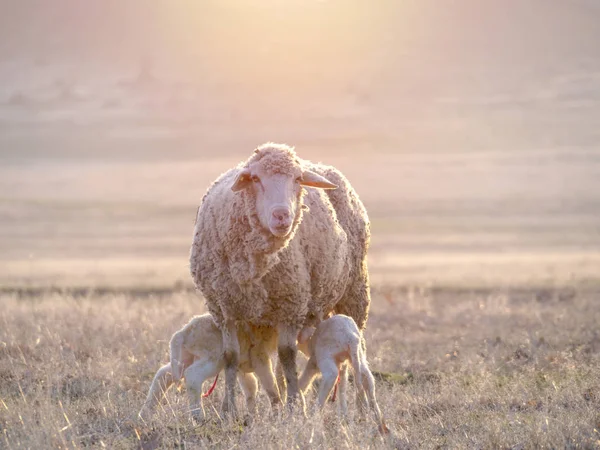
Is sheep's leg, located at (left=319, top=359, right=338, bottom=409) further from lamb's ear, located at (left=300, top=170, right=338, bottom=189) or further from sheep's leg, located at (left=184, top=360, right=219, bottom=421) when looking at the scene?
lamb's ear, located at (left=300, top=170, right=338, bottom=189)

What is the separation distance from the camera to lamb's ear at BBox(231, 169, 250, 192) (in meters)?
8.94

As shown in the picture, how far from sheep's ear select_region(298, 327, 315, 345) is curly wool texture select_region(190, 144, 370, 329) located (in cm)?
10

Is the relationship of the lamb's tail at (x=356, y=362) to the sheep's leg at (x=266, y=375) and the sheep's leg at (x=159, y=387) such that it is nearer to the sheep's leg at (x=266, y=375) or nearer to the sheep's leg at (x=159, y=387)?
the sheep's leg at (x=266, y=375)

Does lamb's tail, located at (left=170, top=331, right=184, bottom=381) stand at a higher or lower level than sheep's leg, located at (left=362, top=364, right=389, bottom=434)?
higher

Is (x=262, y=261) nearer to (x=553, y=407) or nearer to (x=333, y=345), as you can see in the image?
(x=333, y=345)

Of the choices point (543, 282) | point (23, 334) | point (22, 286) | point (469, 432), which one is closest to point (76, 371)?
point (23, 334)

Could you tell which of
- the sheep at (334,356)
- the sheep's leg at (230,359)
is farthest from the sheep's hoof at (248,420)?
the sheep at (334,356)

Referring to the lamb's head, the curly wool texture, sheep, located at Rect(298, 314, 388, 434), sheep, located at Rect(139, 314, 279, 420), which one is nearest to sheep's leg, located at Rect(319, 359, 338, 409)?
sheep, located at Rect(298, 314, 388, 434)

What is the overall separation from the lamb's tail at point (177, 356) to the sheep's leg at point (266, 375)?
0.73m

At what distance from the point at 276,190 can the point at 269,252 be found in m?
0.65

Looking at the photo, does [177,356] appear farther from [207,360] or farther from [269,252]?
[269,252]

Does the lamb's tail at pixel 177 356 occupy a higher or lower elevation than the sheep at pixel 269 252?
lower

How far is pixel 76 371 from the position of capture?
1087cm

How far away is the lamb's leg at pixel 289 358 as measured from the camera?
30.6 ft
